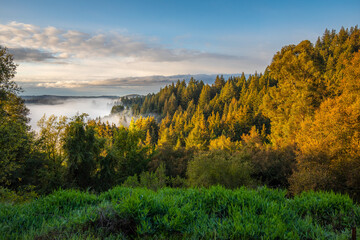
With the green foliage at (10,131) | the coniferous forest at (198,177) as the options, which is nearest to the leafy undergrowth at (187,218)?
the coniferous forest at (198,177)

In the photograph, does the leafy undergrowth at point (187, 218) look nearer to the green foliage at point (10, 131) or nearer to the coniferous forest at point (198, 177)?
the coniferous forest at point (198, 177)

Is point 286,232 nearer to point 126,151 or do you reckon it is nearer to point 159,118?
point 126,151

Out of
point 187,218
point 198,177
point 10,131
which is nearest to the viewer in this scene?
point 187,218

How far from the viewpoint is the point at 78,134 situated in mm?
18266

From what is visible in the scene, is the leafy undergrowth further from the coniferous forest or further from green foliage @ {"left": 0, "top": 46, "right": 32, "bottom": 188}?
green foliage @ {"left": 0, "top": 46, "right": 32, "bottom": 188}

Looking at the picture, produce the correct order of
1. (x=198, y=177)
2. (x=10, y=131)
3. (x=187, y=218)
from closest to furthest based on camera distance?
(x=187, y=218), (x=10, y=131), (x=198, y=177)

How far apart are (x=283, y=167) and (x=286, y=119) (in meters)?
10.1

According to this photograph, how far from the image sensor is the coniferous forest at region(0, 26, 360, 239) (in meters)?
4.08

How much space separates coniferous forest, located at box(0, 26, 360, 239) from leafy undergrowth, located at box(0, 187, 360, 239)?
1.0 inches

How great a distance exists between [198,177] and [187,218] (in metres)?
13.1

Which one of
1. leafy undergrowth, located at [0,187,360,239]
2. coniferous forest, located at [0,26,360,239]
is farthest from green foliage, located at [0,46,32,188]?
leafy undergrowth, located at [0,187,360,239]

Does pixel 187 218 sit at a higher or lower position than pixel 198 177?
higher

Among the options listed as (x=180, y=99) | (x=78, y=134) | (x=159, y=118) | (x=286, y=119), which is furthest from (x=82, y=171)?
(x=180, y=99)

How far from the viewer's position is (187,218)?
14.0 feet
